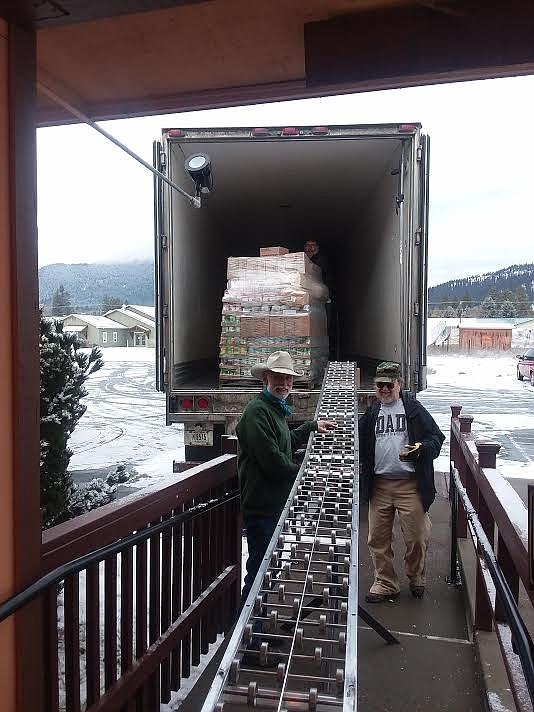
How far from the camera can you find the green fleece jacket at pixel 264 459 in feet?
11.9

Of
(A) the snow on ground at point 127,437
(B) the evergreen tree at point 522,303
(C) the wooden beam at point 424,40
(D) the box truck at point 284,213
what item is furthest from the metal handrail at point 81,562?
(B) the evergreen tree at point 522,303

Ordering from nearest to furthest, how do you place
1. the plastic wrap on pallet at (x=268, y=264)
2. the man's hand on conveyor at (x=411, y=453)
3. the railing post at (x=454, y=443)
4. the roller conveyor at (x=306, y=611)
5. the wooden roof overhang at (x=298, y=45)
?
the roller conveyor at (x=306, y=611) < the wooden roof overhang at (x=298, y=45) < the man's hand on conveyor at (x=411, y=453) < the railing post at (x=454, y=443) < the plastic wrap on pallet at (x=268, y=264)

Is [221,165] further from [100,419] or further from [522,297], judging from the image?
[522,297]

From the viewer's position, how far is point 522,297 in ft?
219

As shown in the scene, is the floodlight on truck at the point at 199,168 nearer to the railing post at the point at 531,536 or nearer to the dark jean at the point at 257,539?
the dark jean at the point at 257,539

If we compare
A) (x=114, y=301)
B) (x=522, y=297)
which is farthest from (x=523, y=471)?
(x=522, y=297)

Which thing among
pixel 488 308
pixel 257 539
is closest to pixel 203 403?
pixel 257 539

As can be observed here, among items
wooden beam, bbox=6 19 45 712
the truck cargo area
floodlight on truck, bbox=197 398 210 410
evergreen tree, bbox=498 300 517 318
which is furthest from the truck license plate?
evergreen tree, bbox=498 300 517 318

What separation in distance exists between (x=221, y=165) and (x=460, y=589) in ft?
17.8

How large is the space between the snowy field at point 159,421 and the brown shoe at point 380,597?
1645 mm

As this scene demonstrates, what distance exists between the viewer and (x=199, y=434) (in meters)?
6.52

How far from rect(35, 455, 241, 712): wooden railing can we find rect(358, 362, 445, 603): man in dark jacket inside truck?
99 cm

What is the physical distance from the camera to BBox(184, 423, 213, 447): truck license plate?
650 centimetres

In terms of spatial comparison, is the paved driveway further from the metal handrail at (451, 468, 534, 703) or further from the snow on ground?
the snow on ground
